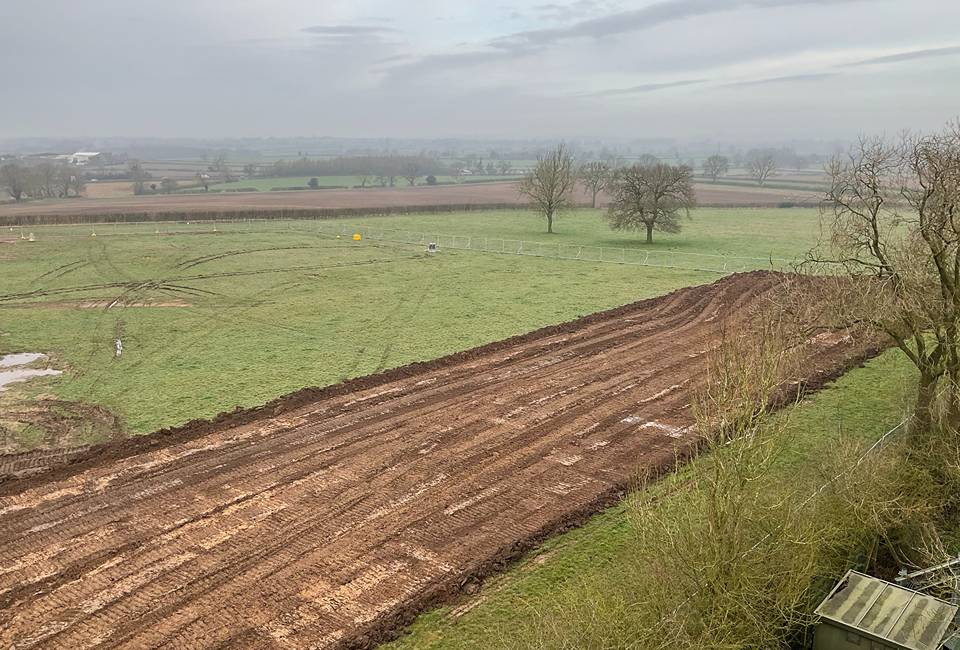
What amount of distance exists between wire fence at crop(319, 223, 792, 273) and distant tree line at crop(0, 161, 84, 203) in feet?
185

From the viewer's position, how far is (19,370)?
20.9 metres

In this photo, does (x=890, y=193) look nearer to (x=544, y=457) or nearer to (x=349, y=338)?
(x=544, y=457)

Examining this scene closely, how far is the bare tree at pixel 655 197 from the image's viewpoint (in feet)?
161

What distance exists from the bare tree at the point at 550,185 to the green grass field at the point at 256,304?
349 centimetres

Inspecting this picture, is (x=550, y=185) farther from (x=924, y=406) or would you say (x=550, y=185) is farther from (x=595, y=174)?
(x=924, y=406)

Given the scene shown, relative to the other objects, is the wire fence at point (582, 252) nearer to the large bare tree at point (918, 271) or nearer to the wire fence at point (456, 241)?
the wire fence at point (456, 241)

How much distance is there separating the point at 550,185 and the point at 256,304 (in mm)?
34122

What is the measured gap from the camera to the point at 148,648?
29.4 ft

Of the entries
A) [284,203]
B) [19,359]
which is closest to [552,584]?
[19,359]

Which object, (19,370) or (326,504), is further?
(19,370)

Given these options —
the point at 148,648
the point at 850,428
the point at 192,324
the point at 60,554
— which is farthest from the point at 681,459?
the point at 192,324

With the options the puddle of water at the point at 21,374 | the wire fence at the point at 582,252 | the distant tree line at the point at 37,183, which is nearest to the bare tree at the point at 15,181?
the distant tree line at the point at 37,183

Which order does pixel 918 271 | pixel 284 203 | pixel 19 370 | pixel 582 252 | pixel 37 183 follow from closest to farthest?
1. pixel 918 271
2. pixel 19 370
3. pixel 582 252
4. pixel 284 203
5. pixel 37 183

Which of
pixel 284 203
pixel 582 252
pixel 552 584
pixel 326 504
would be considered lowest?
pixel 552 584
